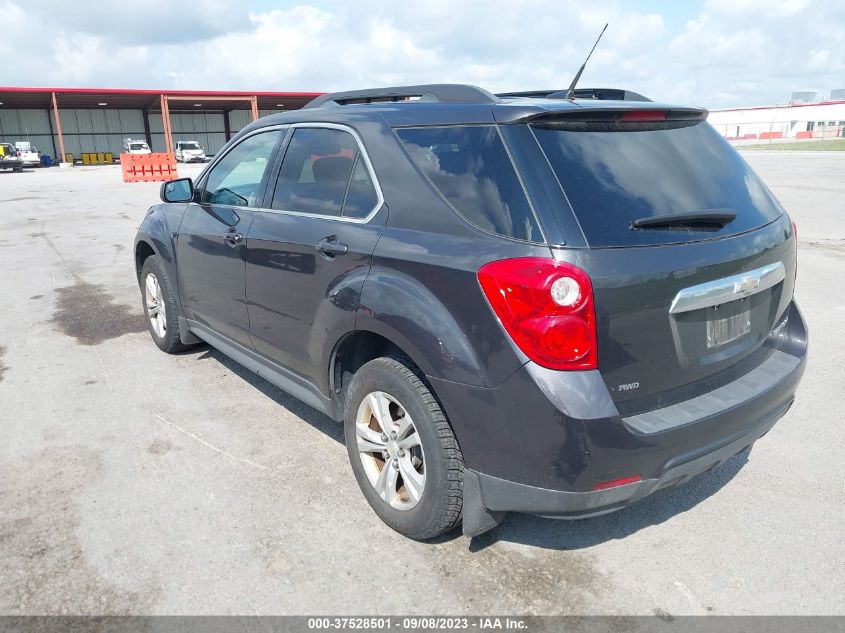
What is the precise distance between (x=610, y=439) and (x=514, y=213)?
0.84 metres

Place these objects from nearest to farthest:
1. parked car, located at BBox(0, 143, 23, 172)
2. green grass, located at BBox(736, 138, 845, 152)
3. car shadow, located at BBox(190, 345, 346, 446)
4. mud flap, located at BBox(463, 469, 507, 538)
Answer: mud flap, located at BBox(463, 469, 507, 538), car shadow, located at BBox(190, 345, 346, 446), parked car, located at BBox(0, 143, 23, 172), green grass, located at BBox(736, 138, 845, 152)

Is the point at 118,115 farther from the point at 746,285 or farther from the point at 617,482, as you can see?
the point at 617,482

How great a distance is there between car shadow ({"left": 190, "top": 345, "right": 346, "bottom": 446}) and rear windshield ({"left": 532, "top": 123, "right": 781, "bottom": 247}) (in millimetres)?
2095

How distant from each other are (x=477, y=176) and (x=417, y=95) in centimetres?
83

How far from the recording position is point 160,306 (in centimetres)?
514

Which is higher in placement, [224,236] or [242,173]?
[242,173]

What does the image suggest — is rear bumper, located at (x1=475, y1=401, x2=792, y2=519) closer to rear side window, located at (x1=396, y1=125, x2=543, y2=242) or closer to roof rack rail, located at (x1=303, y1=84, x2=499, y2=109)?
rear side window, located at (x1=396, y1=125, x2=543, y2=242)

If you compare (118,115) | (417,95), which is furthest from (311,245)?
(118,115)

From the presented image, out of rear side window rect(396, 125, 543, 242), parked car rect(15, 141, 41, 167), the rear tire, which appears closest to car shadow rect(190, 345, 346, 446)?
the rear tire

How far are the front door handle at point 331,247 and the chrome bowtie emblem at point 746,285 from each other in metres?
1.59

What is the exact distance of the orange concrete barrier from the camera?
91.7 ft

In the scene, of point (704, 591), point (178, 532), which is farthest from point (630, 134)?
point (178, 532)

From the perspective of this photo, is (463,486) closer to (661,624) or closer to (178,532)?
(661,624)

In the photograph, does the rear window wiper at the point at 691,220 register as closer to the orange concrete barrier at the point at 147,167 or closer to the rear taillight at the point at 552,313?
the rear taillight at the point at 552,313
